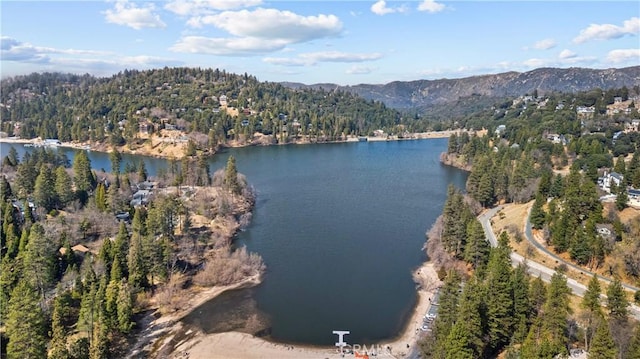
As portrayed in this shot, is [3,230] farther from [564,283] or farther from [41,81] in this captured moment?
[41,81]

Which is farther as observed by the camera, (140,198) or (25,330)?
(140,198)

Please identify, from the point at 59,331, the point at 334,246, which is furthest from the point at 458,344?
the point at 334,246

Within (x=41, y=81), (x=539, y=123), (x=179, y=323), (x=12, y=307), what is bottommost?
(x=179, y=323)

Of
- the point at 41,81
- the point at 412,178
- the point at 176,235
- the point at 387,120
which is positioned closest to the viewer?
the point at 176,235

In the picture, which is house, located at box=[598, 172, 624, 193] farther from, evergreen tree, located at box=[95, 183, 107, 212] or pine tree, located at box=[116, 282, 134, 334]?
evergreen tree, located at box=[95, 183, 107, 212]

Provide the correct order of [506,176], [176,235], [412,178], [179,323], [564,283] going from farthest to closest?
[412,178] → [506,176] → [176,235] → [179,323] → [564,283]

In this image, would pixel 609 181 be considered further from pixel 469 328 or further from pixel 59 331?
pixel 59 331

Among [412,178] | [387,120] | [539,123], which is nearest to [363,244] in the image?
[412,178]
